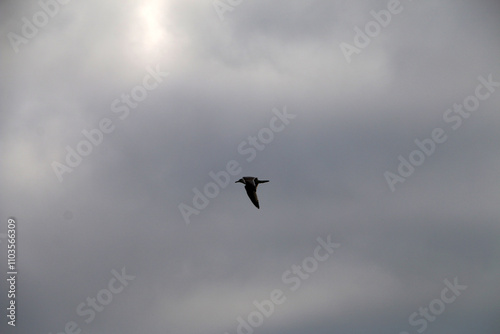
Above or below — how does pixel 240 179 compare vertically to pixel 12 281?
above

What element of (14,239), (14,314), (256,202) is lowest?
(14,314)

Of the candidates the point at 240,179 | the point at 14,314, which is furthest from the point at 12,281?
the point at 240,179

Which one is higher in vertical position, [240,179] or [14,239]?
[240,179]

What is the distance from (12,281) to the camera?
126m

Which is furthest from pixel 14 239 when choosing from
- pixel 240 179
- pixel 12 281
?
pixel 240 179

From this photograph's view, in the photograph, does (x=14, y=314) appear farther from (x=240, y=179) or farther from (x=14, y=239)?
(x=240, y=179)

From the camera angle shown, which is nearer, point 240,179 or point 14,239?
point 240,179

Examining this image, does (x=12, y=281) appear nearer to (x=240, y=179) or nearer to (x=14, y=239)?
(x=14, y=239)

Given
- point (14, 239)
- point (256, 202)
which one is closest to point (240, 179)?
point (256, 202)

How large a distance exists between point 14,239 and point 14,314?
1452 centimetres

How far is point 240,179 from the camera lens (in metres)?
120

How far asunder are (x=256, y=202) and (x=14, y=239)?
48775mm

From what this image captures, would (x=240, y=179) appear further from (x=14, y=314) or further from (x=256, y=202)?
(x=14, y=314)

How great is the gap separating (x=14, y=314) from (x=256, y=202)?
51285 millimetres
